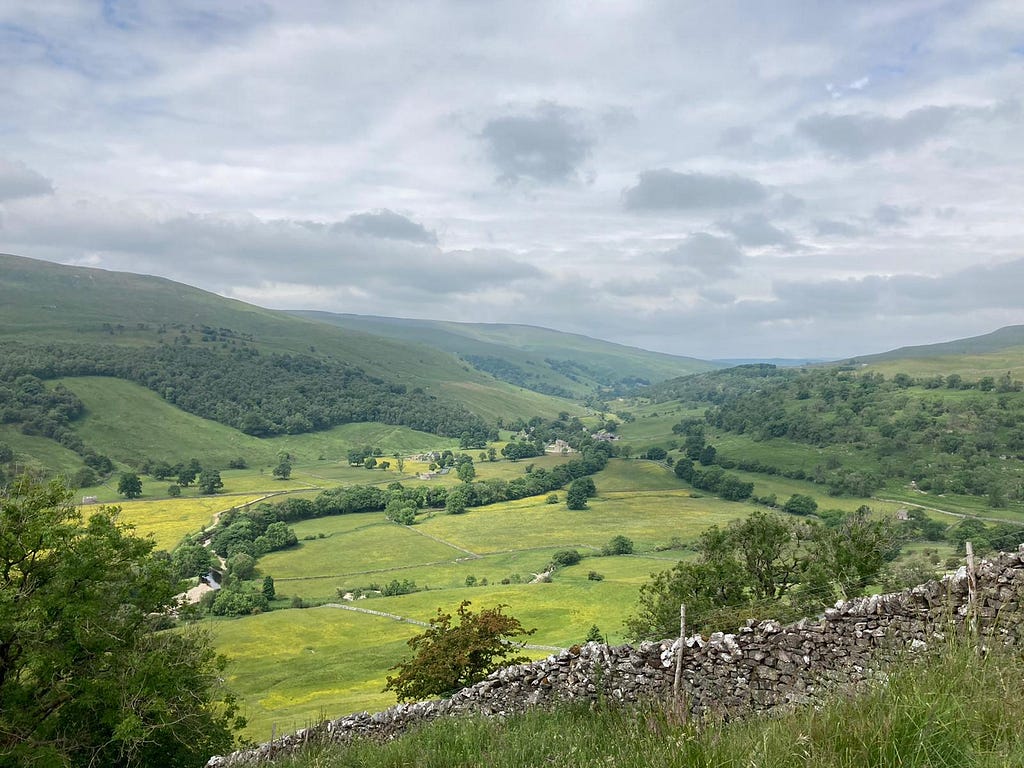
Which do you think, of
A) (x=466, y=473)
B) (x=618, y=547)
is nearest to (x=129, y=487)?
(x=466, y=473)

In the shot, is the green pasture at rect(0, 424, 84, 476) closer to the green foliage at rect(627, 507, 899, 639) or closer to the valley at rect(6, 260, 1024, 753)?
the valley at rect(6, 260, 1024, 753)

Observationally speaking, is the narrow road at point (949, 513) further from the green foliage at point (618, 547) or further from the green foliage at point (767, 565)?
the green foliage at point (767, 565)

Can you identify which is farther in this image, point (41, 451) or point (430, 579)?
point (41, 451)

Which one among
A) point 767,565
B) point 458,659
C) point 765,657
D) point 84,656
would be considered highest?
point 765,657

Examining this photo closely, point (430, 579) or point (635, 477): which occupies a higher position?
point (635, 477)

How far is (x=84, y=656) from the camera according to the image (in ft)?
57.8

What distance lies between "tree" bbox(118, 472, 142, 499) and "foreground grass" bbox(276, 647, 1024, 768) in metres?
170

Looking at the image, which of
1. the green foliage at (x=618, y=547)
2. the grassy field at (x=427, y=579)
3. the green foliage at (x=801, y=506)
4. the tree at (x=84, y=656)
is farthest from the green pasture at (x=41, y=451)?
the green foliage at (x=801, y=506)

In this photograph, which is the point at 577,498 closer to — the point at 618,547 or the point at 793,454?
the point at 618,547

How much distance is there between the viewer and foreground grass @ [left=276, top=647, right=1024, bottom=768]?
→ 4480mm

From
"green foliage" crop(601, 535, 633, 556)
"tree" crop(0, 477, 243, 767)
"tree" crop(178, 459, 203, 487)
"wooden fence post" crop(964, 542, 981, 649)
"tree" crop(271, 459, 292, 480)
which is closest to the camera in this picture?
"wooden fence post" crop(964, 542, 981, 649)

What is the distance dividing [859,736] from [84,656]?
2180 cm

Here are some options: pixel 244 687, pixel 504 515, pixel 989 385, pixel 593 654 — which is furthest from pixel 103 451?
pixel 989 385

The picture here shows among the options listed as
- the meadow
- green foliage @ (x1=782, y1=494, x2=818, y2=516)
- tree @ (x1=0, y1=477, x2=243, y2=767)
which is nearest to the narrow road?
the meadow
